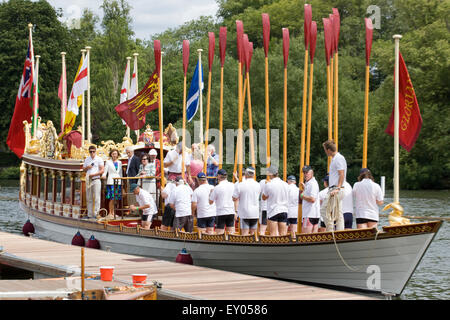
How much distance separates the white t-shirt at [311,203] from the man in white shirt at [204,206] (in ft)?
8.10

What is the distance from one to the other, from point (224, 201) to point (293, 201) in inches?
61.3

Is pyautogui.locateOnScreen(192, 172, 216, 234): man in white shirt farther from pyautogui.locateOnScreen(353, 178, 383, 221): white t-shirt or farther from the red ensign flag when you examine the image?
the red ensign flag

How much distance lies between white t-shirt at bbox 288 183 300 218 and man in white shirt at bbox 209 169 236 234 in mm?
1350

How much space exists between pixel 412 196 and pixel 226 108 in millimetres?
12125

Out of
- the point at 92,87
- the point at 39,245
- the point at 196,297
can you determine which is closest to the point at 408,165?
the point at 92,87

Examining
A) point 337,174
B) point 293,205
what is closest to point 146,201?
point 293,205

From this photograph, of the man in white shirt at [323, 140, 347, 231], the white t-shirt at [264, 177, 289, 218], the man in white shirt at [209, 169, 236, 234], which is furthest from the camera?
the man in white shirt at [209, 169, 236, 234]

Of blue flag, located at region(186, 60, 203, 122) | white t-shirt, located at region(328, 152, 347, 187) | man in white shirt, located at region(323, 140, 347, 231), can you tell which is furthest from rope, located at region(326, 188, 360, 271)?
blue flag, located at region(186, 60, 203, 122)

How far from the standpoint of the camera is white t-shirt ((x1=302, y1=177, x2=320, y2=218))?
651 inches

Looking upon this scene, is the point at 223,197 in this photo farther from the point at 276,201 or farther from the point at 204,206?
the point at 276,201

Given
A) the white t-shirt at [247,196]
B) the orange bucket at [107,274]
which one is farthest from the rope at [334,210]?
the orange bucket at [107,274]

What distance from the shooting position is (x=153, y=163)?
21.5m

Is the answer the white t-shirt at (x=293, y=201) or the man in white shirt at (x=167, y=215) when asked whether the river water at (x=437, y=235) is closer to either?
the white t-shirt at (x=293, y=201)

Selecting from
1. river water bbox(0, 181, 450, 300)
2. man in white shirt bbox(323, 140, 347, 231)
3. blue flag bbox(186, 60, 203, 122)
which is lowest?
river water bbox(0, 181, 450, 300)
